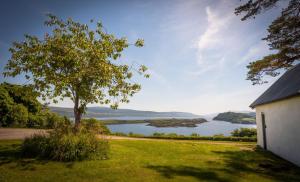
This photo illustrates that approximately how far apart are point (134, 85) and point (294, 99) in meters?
9.10

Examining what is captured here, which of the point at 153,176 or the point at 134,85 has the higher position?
the point at 134,85

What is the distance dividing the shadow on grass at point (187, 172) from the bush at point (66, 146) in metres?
3.39

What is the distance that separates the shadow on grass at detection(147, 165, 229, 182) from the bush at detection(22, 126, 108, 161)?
339 cm

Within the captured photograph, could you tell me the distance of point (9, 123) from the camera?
87.1ft

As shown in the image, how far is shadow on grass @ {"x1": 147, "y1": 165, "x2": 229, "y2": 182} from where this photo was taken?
7.48 meters

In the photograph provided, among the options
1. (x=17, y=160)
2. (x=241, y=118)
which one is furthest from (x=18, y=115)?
(x=241, y=118)

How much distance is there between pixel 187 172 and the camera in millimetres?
8133

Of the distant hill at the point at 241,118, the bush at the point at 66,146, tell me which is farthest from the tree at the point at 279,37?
the distant hill at the point at 241,118

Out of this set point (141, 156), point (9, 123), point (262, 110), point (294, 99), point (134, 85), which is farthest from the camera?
point (9, 123)

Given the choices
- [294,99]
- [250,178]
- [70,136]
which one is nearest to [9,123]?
[70,136]

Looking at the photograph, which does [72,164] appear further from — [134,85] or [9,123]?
[9,123]

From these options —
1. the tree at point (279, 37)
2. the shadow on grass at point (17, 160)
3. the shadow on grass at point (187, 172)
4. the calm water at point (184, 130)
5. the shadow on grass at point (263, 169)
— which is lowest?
the calm water at point (184, 130)

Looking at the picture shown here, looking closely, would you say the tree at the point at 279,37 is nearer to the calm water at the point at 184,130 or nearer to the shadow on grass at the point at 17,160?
the shadow on grass at the point at 17,160

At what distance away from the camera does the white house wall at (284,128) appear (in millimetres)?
9617
